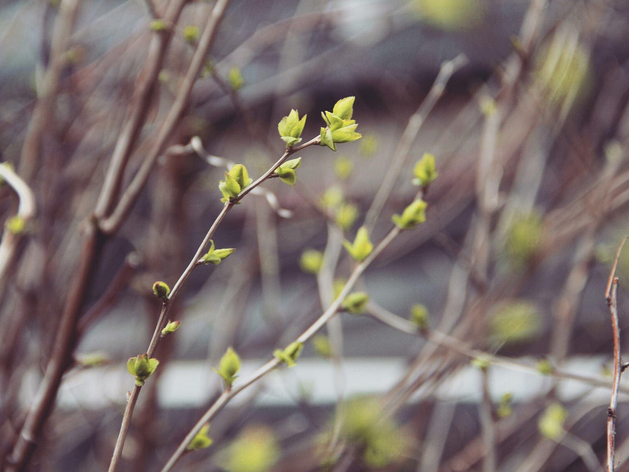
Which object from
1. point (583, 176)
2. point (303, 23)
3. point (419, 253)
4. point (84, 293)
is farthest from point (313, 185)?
point (84, 293)

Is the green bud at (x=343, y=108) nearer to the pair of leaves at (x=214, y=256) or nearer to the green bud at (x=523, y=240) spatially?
the pair of leaves at (x=214, y=256)

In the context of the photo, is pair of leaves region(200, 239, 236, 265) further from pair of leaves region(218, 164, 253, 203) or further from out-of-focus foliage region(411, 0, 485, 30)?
out-of-focus foliage region(411, 0, 485, 30)

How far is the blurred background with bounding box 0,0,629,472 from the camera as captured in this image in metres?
0.46

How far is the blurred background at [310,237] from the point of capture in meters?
0.46

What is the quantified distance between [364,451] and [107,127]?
1.90 ft

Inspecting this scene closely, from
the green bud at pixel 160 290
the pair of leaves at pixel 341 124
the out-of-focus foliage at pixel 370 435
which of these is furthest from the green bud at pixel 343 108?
the out-of-focus foliage at pixel 370 435

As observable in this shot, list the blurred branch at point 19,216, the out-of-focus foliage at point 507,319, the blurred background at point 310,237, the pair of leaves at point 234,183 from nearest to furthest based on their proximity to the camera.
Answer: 1. the pair of leaves at point 234,183
2. the blurred branch at point 19,216
3. the blurred background at point 310,237
4. the out-of-focus foliage at point 507,319

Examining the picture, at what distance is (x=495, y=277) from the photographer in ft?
2.45

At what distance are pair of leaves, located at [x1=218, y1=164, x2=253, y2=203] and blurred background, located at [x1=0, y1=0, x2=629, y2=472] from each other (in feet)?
0.53

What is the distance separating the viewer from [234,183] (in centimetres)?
23

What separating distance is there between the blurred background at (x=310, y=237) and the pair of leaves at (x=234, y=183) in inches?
6.3

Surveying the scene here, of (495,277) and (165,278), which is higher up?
(165,278)

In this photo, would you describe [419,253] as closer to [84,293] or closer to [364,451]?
[364,451]

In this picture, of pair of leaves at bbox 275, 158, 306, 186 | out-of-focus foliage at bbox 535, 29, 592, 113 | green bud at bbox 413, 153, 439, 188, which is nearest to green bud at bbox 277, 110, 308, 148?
pair of leaves at bbox 275, 158, 306, 186
